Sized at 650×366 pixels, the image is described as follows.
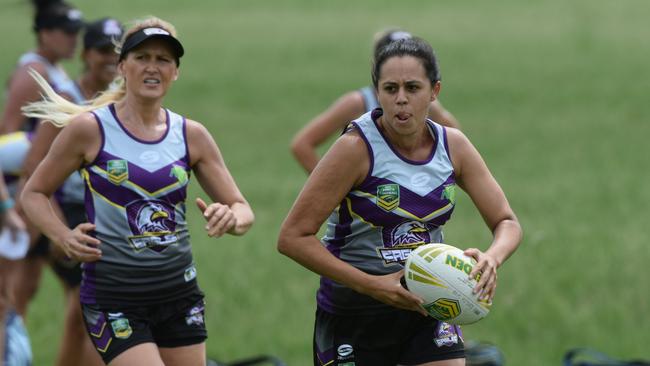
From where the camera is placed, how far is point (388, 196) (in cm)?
552

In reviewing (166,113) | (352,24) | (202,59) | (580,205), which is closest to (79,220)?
(166,113)

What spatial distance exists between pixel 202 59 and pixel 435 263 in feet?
80.6

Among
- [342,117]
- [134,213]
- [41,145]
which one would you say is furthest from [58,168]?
[342,117]

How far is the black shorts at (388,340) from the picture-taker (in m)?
5.70

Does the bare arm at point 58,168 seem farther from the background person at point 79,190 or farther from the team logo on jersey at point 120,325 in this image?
the background person at point 79,190

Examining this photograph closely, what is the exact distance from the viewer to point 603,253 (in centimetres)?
1238

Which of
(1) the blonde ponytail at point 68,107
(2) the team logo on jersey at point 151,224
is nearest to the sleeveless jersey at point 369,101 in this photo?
(1) the blonde ponytail at point 68,107

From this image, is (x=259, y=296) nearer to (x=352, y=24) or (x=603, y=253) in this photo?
(x=603, y=253)

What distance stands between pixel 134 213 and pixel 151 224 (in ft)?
0.31

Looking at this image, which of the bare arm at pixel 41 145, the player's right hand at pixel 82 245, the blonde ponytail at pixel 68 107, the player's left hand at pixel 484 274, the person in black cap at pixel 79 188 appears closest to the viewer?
the player's left hand at pixel 484 274

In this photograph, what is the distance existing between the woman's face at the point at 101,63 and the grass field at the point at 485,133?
6.01 ft

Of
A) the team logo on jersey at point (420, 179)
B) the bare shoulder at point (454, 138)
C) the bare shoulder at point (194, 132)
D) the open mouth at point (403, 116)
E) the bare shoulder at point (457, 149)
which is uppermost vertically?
the open mouth at point (403, 116)

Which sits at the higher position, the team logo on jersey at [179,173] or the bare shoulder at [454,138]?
the bare shoulder at [454,138]

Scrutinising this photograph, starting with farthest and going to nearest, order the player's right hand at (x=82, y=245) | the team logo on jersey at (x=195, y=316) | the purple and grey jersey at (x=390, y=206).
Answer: the team logo on jersey at (x=195, y=316) → the player's right hand at (x=82, y=245) → the purple and grey jersey at (x=390, y=206)
